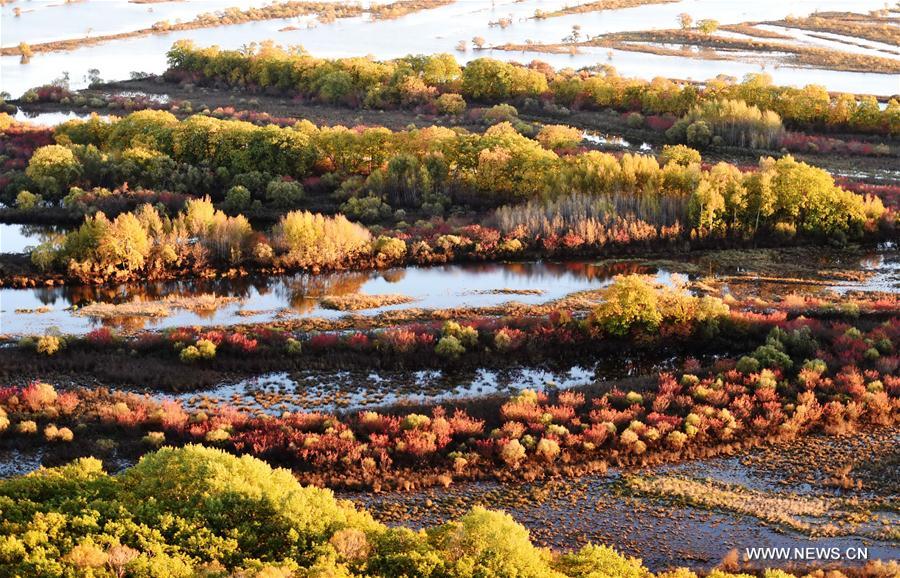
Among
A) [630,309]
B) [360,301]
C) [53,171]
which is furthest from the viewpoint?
[53,171]

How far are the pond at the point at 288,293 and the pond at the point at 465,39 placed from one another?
51.5 m

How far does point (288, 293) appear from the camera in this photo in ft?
131

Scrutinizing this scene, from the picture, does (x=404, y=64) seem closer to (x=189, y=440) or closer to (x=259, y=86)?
(x=259, y=86)

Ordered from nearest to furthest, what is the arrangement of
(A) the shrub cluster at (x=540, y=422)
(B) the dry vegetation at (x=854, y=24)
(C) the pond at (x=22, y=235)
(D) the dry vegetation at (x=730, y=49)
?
(A) the shrub cluster at (x=540, y=422) → (C) the pond at (x=22, y=235) → (D) the dry vegetation at (x=730, y=49) → (B) the dry vegetation at (x=854, y=24)

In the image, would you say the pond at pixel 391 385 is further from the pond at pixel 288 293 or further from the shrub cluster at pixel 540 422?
the pond at pixel 288 293

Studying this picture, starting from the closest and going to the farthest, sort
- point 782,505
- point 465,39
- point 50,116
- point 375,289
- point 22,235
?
point 782,505
point 375,289
point 22,235
point 50,116
point 465,39

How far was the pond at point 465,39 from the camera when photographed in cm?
9150

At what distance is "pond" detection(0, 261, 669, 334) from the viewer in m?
37.0

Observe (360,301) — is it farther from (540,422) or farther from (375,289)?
(540,422)

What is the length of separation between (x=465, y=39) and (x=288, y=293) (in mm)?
83272

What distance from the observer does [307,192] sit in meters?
52.9

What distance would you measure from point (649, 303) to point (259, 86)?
59593mm

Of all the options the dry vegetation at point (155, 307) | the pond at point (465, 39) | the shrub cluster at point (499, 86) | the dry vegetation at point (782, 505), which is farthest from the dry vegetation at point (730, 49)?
the dry vegetation at point (782, 505)

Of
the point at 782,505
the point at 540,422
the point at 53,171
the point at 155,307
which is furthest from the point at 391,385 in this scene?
the point at 53,171
